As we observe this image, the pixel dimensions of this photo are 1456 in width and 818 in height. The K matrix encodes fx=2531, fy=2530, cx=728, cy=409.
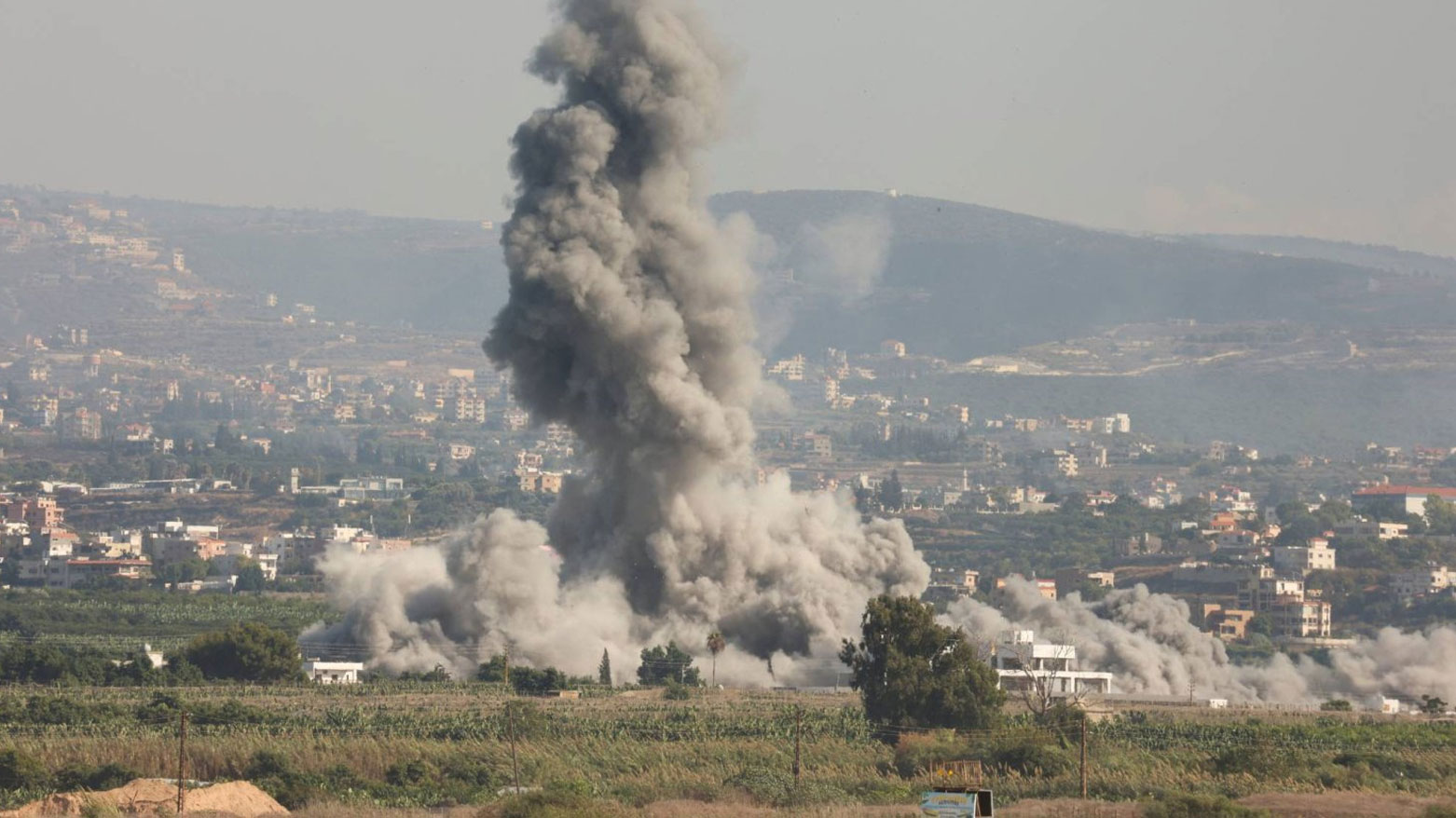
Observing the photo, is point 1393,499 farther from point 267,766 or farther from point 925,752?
point 267,766

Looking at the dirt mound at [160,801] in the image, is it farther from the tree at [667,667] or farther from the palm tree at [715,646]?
the palm tree at [715,646]

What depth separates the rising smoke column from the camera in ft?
232

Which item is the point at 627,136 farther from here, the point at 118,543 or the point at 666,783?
the point at 118,543

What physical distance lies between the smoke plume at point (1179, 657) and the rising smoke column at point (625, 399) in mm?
10542

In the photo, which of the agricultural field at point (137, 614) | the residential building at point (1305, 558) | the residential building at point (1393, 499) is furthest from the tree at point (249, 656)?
the residential building at point (1393, 499)

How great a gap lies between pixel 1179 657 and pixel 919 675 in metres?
26.7

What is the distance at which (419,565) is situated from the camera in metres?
77.8

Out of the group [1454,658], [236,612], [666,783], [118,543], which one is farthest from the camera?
[118,543]

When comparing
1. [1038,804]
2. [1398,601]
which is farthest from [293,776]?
[1398,601]

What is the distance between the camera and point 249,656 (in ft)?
241

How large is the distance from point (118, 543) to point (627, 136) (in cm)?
9102

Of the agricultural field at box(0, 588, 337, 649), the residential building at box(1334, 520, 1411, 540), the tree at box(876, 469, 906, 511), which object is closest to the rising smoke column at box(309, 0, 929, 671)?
the agricultural field at box(0, 588, 337, 649)

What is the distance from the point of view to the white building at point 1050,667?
254ft

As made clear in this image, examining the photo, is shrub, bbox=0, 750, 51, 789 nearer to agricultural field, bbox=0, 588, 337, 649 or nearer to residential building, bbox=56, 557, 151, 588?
agricultural field, bbox=0, 588, 337, 649
